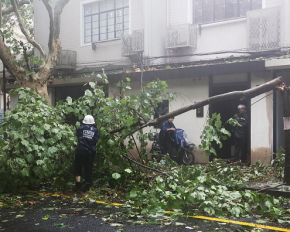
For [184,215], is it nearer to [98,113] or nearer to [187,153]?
[98,113]

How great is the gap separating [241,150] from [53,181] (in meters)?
6.15

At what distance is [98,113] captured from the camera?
10328 mm

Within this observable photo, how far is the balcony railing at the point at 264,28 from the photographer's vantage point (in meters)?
12.8

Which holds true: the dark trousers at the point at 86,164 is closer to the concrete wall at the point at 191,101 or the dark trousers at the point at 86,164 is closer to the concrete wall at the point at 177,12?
the concrete wall at the point at 191,101

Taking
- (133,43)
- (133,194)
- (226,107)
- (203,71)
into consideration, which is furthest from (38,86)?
(133,194)

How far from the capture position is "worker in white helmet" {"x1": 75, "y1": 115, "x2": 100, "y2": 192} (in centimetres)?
Result: 931

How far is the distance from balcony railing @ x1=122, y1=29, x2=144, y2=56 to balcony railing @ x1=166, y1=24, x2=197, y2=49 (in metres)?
1.17

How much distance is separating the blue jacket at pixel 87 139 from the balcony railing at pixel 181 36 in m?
6.33

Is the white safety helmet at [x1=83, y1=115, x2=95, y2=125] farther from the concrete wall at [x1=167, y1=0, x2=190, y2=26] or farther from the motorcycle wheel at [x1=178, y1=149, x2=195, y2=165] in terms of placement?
the concrete wall at [x1=167, y1=0, x2=190, y2=26]

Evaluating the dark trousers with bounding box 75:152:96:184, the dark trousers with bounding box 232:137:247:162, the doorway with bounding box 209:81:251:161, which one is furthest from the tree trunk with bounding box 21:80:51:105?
the dark trousers with bounding box 232:137:247:162

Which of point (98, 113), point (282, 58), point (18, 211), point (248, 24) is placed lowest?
point (18, 211)

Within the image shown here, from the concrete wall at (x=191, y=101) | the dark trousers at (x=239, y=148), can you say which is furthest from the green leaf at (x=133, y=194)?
the concrete wall at (x=191, y=101)

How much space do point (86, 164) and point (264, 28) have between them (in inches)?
289

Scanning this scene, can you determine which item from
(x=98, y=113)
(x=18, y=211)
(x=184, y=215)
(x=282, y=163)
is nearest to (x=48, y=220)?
(x=18, y=211)
